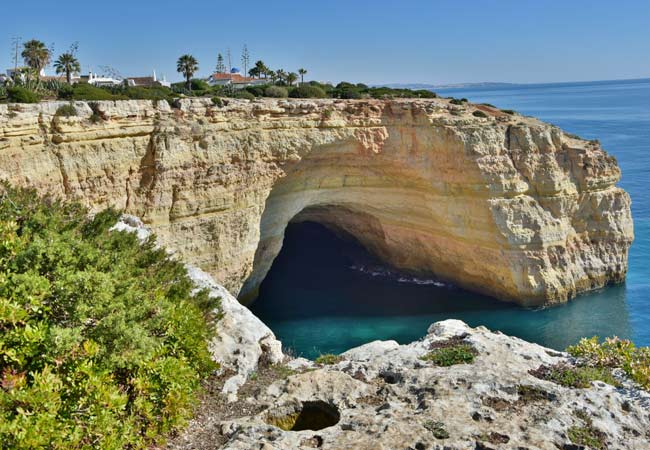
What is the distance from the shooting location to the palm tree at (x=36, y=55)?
968 inches

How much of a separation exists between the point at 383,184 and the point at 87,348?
2228 centimetres

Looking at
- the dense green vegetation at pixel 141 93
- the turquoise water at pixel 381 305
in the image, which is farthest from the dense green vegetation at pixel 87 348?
the turquoise water at pixel 381 305

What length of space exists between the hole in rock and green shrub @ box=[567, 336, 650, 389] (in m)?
5.52

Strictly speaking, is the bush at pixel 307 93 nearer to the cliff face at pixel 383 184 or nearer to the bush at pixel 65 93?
the cliff face at pixel 383 184

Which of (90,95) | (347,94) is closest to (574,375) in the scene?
(90,95)

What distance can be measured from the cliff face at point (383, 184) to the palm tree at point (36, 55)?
902 centimetres

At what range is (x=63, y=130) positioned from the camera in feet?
57.9

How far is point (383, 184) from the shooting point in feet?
91.5

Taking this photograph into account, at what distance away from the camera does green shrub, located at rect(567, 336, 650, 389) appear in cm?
958

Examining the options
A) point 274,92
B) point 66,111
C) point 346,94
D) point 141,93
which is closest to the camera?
point 66,111

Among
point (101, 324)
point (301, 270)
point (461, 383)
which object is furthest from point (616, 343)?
point (301, 270)

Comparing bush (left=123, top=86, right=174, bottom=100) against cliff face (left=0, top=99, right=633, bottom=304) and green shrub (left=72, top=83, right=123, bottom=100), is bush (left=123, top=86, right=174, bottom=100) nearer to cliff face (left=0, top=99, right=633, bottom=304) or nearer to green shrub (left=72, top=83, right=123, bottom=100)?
green shrub (left=72, top=83, right=123, bottom=100)

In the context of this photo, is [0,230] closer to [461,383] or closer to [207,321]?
[207,321]

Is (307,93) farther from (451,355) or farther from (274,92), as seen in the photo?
(451,355)
